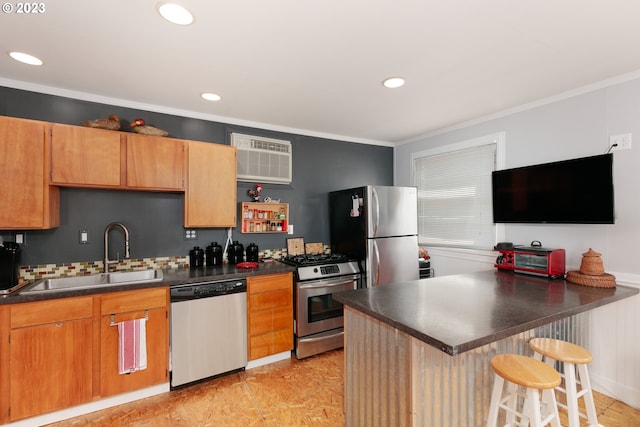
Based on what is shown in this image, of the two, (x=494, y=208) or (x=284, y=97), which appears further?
(x=494, y=208)

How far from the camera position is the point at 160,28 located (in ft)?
5.58

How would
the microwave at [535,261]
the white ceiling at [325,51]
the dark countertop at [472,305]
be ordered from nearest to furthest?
the dark countertop at [472,305], the white ceiling at [325,51], the microwave at [535,261]

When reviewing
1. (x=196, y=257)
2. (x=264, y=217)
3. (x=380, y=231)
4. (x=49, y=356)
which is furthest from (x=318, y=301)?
(x=49, y=356)

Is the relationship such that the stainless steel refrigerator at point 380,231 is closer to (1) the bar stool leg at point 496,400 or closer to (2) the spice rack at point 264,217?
(2) the spice rack at point 264,217

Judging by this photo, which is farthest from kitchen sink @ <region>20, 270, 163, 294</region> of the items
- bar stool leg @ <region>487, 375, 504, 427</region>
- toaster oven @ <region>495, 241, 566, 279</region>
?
toaster oven @ <region>495, 241, 566, 279</region>

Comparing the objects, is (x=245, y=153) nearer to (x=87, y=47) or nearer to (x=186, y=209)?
(x=186, y=209)

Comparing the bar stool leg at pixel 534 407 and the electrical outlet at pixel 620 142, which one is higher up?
the electrical outlet at pixel 620 142

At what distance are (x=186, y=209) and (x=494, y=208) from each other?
3.12 meters

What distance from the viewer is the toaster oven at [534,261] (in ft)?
7.92

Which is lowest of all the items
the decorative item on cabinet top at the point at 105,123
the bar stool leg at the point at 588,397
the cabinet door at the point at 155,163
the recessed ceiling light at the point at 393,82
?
the bar stool leg at the point at 588,397

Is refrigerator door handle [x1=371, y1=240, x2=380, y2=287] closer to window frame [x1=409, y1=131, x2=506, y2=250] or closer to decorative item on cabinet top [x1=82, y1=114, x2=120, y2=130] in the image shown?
window frame [x1=409, y1=131, x2=506, y2=250]

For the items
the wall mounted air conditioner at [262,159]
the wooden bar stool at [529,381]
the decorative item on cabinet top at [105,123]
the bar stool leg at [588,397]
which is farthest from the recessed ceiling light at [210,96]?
the bar stool leg at [588,397]

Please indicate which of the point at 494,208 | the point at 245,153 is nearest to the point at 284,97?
the point at 245,153

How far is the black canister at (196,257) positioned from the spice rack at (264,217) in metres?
0.51
